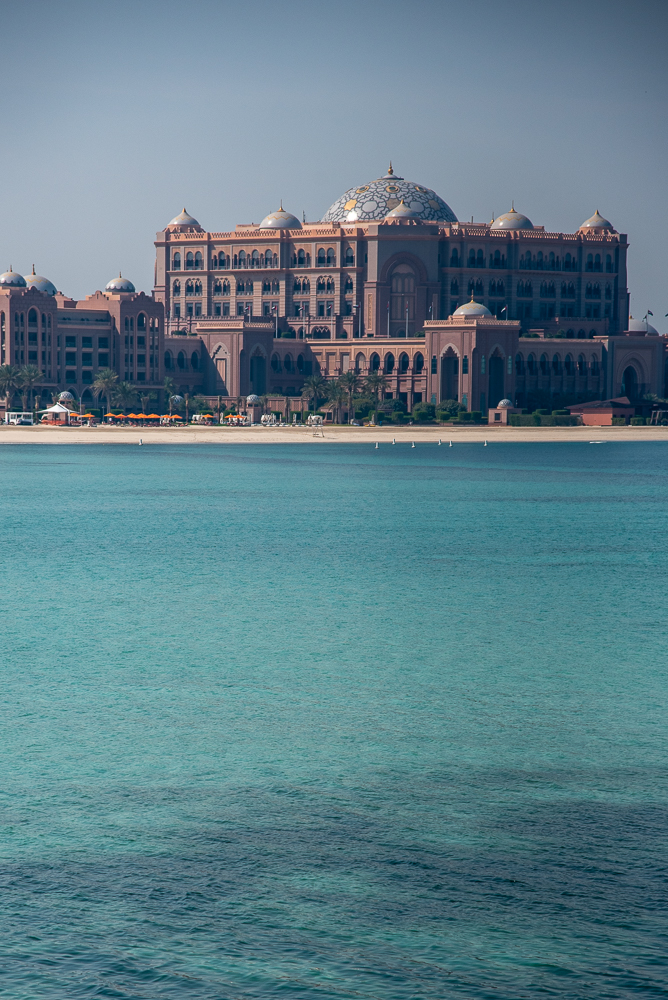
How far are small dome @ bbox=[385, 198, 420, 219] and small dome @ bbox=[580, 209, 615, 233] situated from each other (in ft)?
98.2

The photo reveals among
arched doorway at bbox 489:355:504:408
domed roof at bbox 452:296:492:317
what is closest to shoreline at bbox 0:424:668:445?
arched doorway at bbox 489:355:504:408

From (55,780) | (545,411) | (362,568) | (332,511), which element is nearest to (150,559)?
(362,568)

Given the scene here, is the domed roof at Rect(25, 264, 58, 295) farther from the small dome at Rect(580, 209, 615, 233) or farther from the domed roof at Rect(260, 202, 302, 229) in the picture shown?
the small dome at Rect(580, 209, 615, 233)

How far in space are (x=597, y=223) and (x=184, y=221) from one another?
204 feet

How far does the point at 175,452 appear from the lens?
12119 centimetres

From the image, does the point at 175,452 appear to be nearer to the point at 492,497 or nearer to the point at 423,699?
the point at 492,497

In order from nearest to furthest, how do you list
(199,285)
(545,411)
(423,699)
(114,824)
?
1. (114,824)
2. (423,699)
3. (545,411)
4. (199,285)

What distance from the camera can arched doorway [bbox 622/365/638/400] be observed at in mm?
173000

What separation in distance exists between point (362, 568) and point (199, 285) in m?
148

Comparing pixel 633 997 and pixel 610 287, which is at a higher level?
pixel 610 287

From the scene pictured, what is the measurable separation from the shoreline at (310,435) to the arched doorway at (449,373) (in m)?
9.02

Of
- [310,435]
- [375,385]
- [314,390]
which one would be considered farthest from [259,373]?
[310,435]

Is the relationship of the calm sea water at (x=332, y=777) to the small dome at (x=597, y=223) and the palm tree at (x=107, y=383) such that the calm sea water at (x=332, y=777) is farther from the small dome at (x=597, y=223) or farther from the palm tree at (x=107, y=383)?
the small dome at (x=597, y=223)

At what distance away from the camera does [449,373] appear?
158375 mm
